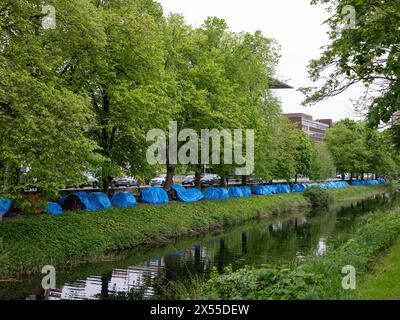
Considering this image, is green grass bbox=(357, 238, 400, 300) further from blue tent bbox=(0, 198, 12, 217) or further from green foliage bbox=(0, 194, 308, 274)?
blue tent bbox=(0, 198, 12, 217)

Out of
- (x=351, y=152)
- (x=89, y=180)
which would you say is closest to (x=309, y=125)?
(x=351, y=152)

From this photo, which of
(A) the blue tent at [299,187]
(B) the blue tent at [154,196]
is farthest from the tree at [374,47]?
(A) the blue tent at [299,187]

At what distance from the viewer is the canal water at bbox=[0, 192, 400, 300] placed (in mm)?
15891

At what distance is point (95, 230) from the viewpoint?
2284cm

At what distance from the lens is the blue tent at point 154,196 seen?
31.6 m

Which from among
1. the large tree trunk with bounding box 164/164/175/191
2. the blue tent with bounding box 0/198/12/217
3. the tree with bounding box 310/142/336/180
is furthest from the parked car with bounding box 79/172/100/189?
the tree with bounding box 310/142/336/180

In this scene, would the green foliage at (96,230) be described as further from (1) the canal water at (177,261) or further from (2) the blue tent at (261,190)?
(2) the blue tent at (261,190)

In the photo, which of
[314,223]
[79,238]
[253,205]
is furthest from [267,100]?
[79,238]

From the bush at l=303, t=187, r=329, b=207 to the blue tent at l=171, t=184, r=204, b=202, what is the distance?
2191cm

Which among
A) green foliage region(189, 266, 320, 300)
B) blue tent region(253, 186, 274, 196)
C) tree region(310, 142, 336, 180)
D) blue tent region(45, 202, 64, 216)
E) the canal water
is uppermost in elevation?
tree region(310, 142, 336, 180)

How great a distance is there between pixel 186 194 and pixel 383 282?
83.3 ft

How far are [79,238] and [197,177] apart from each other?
61.6 feet

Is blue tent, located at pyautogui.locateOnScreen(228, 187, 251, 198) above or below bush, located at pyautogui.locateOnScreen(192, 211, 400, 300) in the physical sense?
above

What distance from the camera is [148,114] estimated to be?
2434 cm
